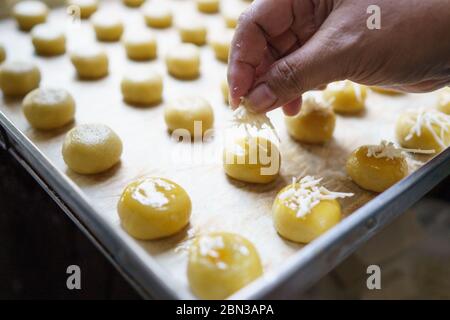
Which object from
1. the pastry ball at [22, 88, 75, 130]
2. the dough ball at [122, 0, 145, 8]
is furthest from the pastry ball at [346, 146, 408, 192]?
the dough ball at [122, 0, 145, 8]

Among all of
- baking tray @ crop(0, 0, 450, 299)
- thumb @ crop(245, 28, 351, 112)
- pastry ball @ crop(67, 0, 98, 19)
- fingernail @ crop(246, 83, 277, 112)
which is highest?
thumb @ crop(245, 28, 351, 112)

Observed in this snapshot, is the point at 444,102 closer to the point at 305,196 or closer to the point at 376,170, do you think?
the point at 376,170

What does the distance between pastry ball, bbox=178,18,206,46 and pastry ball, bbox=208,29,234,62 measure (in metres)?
0.09

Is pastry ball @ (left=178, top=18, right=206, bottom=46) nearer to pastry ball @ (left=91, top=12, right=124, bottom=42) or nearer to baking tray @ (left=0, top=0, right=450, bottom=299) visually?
baking tray @ (left=0, top=0, right=450, bottom=299)

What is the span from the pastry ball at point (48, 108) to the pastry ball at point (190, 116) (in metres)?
0.45

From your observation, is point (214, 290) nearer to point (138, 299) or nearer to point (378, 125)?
point (138, 299)

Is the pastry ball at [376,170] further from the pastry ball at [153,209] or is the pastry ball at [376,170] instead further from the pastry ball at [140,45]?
the pastry ball at [140,45]

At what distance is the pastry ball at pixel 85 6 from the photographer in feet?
10.5

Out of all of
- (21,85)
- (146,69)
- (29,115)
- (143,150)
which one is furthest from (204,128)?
(21,85)

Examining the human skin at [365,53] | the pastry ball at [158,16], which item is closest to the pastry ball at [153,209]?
the human skin at [365,53]

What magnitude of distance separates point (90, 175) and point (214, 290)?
85cm

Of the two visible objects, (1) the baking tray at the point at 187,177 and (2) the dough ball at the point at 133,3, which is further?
(2) the dough ball at the point at 133,3

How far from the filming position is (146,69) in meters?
2.58

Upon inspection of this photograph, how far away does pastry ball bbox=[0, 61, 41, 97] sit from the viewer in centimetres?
239
